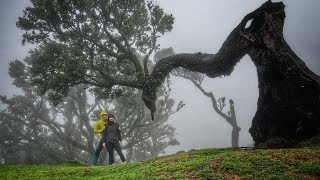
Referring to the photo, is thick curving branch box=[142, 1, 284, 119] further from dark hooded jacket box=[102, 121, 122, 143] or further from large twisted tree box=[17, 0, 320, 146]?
dark hooded jacket box=[102, 121, 122, 143]

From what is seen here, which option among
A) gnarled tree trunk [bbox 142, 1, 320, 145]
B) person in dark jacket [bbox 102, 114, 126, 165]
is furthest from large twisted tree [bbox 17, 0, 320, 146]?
person in dark jacket [bbox 102, 114, 126, 165]

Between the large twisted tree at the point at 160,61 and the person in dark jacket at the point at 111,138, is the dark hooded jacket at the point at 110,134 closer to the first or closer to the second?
the person in dark jacket at the point at 111,138

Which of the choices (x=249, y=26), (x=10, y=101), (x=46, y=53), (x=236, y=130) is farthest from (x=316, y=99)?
(x=10, y=101)

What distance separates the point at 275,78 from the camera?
11312 millimetres

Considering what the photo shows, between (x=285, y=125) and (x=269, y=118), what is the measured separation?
64 centimetres

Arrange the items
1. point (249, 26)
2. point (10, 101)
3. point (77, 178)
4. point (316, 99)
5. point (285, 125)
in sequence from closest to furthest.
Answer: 1. point (77, 178)
2. point (316, 99)
3. point (285, 125)
4. point (249, 26)
5. point (10, 101)

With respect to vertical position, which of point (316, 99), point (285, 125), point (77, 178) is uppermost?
point (316, 99)

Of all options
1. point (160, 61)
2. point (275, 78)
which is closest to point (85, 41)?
point (160, 61)

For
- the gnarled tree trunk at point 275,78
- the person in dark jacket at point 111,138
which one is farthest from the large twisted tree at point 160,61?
the person in dark jacket at point 111,138

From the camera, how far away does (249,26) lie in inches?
500

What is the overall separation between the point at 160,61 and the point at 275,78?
6.87 meters

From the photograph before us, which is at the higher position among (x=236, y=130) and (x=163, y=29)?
(x=163, y=29)

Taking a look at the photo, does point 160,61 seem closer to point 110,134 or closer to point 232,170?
point 110,134

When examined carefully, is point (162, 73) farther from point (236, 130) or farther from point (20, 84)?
point (20, 84)
